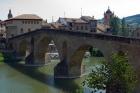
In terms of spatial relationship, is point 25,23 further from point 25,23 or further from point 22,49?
point 22,49

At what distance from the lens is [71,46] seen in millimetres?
45156

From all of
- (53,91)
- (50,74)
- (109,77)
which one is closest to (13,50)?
(50,74)

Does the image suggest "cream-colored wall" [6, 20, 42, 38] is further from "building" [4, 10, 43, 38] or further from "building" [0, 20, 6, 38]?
"building" [0, 20, 6, 38]

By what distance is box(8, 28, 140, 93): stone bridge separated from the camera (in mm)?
32375

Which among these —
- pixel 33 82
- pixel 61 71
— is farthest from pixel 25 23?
pixel 33 82

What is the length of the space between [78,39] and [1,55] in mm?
27930

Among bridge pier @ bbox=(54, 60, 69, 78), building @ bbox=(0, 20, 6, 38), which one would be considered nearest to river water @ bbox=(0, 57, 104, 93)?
→ bridge pier @ bbox=(54, 60, 69, 78)

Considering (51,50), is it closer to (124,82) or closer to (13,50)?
(13,50)

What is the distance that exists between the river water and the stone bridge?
2.10 m

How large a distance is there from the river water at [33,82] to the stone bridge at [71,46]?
2.10 metres

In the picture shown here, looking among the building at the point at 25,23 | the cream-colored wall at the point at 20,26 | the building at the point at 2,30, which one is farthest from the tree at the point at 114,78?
the building at the point at 2,30

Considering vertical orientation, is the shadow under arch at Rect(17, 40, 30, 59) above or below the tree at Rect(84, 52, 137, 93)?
below

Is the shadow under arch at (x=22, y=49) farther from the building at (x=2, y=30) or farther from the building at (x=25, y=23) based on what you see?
the building at (x=2, y=30)

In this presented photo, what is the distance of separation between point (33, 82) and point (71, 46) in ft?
22.7
